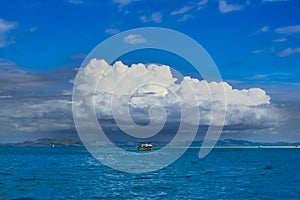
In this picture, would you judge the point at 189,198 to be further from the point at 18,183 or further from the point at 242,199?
the point at 18,183

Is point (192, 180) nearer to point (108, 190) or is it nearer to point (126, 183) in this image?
point (126, 183)

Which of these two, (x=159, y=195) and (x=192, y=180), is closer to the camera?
(x=159, y=195)

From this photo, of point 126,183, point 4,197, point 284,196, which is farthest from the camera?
point 126,183

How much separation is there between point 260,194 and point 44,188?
32.4 meters

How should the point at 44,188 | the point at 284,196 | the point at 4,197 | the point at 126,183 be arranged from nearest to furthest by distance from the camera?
the point at 4,197 < the point at 284,196 < the point at 44,188 < the point at 126,183

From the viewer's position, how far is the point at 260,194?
6144cm

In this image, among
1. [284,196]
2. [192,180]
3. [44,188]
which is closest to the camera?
[284,196]

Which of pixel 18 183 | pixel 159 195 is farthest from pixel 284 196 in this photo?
pixel 18 183

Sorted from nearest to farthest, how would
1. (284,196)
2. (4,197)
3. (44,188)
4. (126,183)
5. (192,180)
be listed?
(4,197), (284,196), (44,188), (126,183), (192,180)

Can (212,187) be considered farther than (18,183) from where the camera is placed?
No

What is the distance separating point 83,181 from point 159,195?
22.0 m

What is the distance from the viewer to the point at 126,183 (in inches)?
2857

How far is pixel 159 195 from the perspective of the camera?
5853 cm

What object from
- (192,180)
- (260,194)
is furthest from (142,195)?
(192,180)
